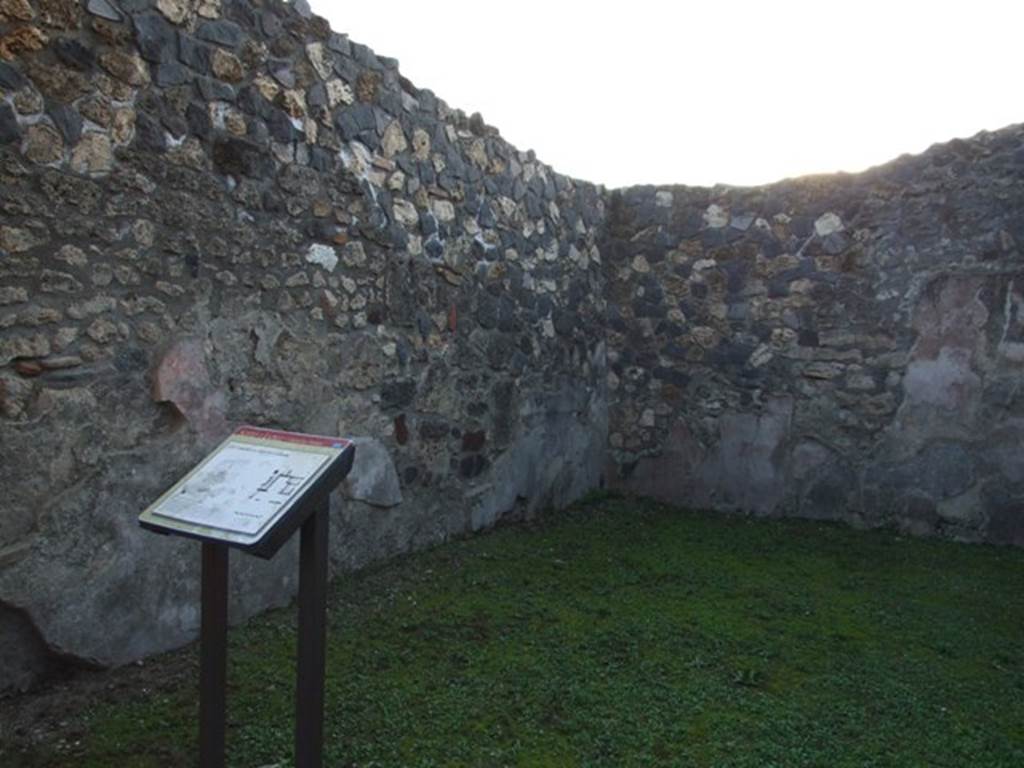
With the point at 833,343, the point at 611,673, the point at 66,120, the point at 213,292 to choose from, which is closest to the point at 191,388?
the point at 213,292

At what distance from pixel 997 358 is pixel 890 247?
0.89m

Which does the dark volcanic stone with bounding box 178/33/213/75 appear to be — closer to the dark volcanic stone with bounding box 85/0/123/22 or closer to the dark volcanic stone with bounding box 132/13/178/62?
the dark volcanic stone with bounding box 132/13/178/62

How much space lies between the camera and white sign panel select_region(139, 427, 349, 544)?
1.76 metres

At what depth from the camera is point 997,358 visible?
462cm

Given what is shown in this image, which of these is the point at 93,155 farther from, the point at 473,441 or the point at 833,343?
the point at 833,343

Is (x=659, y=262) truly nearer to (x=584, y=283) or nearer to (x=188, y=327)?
(x=584, y=283)

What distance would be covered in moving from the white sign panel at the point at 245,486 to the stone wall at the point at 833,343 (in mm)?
3970

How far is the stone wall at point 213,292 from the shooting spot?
2326 mm

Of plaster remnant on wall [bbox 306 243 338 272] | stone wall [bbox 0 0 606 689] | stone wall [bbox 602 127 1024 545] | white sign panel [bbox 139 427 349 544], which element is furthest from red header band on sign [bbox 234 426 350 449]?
stone wall [bbox 602 127 1024 545]

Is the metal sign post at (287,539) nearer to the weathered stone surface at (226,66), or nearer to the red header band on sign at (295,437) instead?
the red header band on sign at (295,437)

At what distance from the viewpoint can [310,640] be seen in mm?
1854

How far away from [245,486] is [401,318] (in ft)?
6.62

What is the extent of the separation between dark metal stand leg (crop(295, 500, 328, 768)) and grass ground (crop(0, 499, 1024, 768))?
0.30 metres

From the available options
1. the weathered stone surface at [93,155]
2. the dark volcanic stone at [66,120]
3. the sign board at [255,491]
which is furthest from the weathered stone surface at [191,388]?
the sign board at [255,491]
